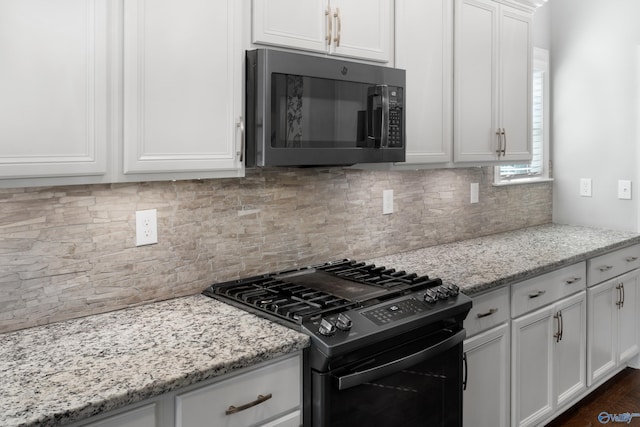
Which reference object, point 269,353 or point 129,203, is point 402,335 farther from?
point 129,203

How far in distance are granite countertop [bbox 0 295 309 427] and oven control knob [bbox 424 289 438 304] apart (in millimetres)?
549

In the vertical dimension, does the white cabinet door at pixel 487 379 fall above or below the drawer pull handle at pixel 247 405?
below

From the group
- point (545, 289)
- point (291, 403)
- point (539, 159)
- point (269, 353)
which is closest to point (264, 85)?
point (269, 353)

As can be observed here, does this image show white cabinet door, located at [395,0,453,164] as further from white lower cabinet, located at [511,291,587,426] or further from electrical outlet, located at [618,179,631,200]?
electrical outlet, located at [618,179,631,200]

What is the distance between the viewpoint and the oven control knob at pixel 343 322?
1662 mm

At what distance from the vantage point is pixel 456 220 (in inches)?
129

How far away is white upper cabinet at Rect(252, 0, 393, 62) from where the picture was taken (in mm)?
1906

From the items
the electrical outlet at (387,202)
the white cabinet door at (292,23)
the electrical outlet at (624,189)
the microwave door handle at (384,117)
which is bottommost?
the electrical outlet at (387,202)

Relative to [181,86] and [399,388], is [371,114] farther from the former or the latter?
[399,388]

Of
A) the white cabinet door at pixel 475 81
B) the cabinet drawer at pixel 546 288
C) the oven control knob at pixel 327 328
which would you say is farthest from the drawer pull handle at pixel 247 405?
the white cabinet door at pixel 475 81

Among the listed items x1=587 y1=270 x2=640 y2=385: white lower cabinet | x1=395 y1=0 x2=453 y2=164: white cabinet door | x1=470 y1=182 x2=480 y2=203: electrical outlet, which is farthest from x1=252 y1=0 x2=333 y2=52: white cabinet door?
x1=587 y1=270 x2=640 y2=385: white lower cabinet

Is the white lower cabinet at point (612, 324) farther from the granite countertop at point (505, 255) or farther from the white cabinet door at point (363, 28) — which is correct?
the white cabinet door at point (363, 28)

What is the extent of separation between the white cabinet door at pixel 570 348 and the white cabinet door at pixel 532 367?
0.22ft

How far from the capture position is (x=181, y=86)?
1.71 metres
